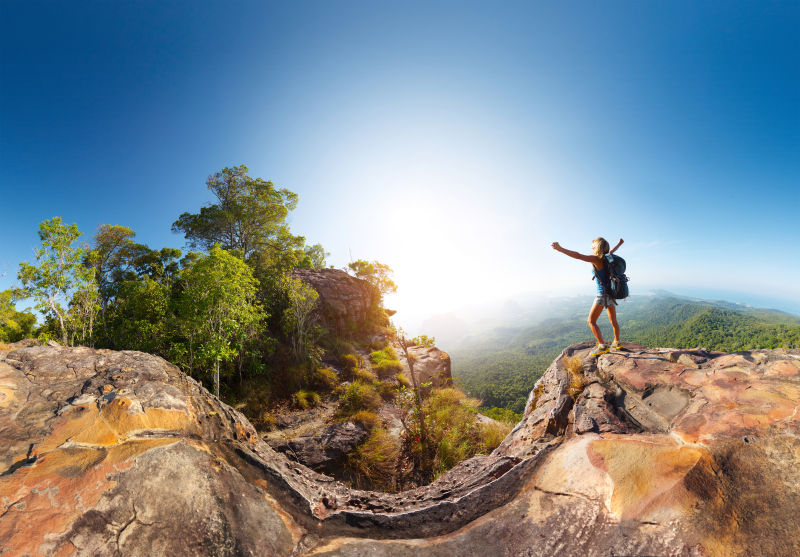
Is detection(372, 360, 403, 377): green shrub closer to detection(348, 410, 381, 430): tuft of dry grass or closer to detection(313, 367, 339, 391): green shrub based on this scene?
detection(313, 367, 339, 391): green shrub

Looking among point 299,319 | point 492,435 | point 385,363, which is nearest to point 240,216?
point 299,319

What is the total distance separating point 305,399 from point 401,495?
1248 cm

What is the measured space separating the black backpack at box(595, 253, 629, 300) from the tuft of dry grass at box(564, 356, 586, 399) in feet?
5.45

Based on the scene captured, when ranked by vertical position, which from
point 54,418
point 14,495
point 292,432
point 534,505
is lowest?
point 292,432

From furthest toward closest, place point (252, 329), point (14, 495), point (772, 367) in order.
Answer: point (252, 329) → point (772, 367) → point (14, 495)

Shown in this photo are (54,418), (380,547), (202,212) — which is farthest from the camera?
(202,212)

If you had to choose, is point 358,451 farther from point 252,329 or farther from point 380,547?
point 252,329

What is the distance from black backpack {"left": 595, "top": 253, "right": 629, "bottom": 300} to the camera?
597cm

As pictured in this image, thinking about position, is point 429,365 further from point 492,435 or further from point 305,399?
point 492,435

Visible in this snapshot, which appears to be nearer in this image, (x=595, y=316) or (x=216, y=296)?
(x=595, y=316)

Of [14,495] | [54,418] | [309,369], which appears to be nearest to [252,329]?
[309,369]

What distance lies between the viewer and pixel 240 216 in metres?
21.7

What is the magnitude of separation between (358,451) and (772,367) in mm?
10265

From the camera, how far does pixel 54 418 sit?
3256mm
